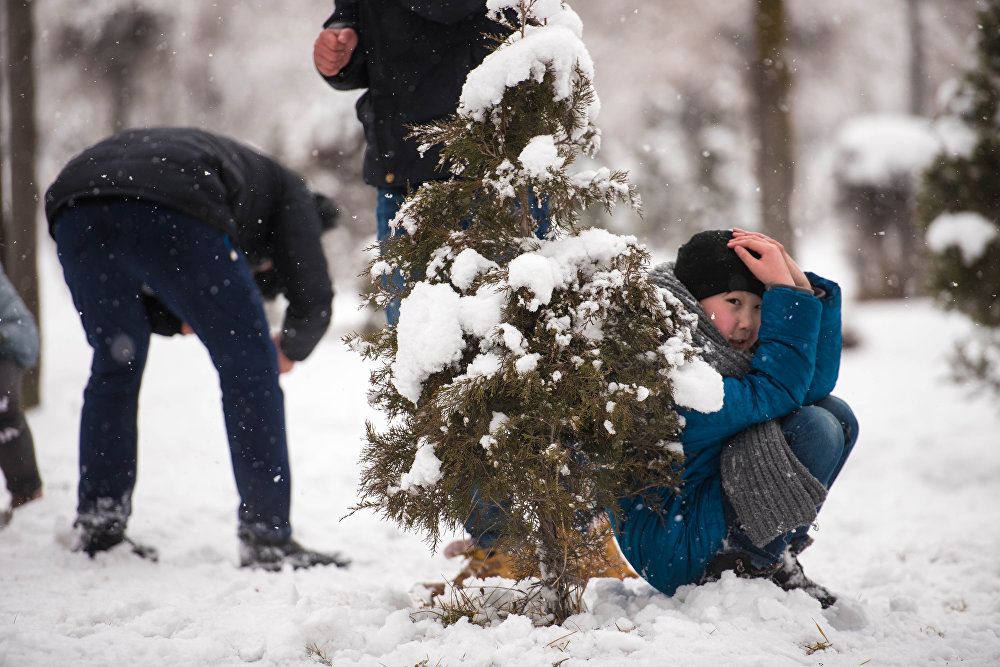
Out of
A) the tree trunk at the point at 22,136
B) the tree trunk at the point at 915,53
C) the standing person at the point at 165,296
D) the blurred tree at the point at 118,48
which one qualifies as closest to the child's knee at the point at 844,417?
the standing person at the point at 165,296

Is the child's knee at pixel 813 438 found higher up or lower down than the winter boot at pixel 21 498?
lower down

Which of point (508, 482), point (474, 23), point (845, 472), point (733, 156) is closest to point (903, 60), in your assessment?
point (733, 156)

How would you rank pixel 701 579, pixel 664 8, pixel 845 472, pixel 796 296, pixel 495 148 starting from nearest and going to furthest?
pixel 495 148 < pixel 796 296 < pixel 701 579 < pixel 845 472 < pixel 664 8

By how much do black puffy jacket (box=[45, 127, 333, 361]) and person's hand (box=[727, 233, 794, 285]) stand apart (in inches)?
61.3

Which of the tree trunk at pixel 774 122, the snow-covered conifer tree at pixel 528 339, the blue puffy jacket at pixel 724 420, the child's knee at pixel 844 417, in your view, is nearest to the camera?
the snow-covered conifer tree at pixel 528 339

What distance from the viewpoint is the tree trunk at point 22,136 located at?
4.97 m

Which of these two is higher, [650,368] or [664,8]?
[664,8]

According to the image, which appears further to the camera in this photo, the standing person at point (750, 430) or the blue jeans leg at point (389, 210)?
the blue jeans leg at point (389, 210)

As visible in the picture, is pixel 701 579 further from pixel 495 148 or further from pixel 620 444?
pixel 495 148

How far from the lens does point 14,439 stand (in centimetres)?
291

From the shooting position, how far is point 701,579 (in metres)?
1.99

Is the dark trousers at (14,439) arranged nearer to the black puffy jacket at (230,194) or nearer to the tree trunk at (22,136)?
the black puffy jacket at (230,194)

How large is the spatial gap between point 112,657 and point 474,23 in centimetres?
204

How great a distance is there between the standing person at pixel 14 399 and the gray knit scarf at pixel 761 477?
8.70 ft
